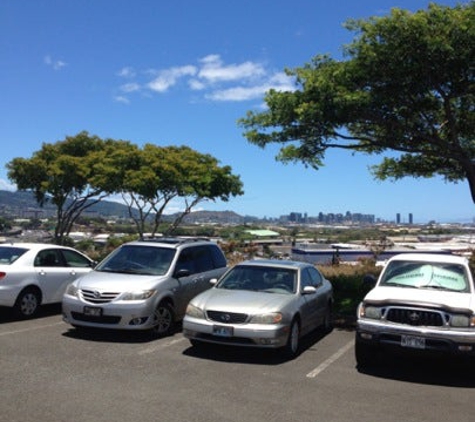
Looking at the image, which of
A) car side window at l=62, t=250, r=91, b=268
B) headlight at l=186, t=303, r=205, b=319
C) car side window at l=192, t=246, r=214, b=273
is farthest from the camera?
car side window at l=62, t=250, r=91, b=268

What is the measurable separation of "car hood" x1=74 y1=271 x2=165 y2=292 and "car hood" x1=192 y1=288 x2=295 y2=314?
47.2 inches

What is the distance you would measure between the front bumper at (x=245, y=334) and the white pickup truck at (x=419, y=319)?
1.11m

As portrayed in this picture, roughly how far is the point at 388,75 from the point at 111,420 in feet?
28.0

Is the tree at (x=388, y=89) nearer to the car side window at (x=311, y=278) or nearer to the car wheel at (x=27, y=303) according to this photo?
the car side window at (x=311, y=278)

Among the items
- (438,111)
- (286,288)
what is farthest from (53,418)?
(438,111)

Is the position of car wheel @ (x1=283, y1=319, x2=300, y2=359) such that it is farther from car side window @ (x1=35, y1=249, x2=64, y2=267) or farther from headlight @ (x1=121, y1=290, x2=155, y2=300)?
car side window @ (x1=35, y1=249, x2=64, y2=267)

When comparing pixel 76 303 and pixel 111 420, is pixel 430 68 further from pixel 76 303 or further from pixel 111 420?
pixel 111 420

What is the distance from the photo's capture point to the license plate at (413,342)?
275 inches

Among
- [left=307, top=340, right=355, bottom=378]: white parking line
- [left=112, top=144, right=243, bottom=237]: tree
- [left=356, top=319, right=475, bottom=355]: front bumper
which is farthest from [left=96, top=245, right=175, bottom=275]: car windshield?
[left=112, top=144, right=243, bottom=237]: tree

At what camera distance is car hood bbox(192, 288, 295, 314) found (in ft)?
26.2

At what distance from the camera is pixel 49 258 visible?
11320 millimetres

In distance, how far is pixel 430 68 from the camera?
1061 cm

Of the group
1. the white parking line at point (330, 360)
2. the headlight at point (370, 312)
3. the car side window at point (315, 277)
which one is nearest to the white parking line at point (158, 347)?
the white parking line at point (330, 360)

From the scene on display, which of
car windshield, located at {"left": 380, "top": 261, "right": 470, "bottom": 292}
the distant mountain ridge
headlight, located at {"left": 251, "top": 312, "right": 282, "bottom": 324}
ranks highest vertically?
the distant mountain ridge
